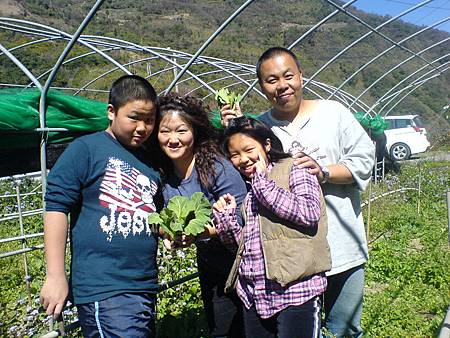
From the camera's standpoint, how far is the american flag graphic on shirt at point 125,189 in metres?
1.79

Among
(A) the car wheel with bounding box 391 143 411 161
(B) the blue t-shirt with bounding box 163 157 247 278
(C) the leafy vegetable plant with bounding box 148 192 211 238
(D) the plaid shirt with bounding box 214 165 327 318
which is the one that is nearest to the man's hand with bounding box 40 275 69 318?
(C) the leafy vegetable plant with bounding box 148 192 211 238

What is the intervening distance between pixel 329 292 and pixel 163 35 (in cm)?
4334

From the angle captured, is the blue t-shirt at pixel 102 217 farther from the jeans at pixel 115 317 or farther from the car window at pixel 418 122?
the car window at pixel 418 122

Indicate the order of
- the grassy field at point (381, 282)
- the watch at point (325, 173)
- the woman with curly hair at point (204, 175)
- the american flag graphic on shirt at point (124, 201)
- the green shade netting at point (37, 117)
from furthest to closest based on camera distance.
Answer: the grassy field at point (381, 282), the green shade netting at point (37, 117), the woman with curly hair at point (204, 175), the watch at point (325, 173), the american flag graphic on shirt at point (124, 201)

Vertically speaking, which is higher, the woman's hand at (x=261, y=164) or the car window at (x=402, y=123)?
the car window at (x=402, y=123)

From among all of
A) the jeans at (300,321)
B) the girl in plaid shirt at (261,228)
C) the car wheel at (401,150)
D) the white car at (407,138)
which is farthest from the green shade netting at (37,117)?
the car wheel at (401,150)

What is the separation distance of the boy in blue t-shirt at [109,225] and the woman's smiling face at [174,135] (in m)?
0.07

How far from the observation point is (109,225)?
1764 mm

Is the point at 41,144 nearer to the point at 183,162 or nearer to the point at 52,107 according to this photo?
the point at 52,107

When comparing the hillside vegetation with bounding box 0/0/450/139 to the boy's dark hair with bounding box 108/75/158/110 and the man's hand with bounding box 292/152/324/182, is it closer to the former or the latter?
the man's hand with bounding box 292/152/324/182

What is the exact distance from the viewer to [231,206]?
194 cm

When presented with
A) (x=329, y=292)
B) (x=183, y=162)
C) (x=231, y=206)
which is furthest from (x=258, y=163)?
(x=329, y=292)

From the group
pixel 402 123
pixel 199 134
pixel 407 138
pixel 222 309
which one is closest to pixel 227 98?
pixel 199 134

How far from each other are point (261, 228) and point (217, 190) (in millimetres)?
310
